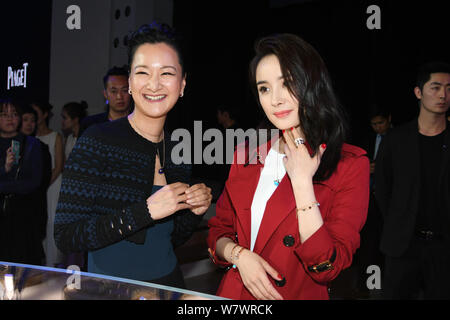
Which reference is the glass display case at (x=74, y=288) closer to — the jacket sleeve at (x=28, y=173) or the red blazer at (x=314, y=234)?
the red blazer at (x=314, y=234)

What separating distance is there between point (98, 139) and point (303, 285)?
2.93 feet

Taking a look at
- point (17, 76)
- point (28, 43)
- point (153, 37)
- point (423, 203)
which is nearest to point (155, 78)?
point (153, 37)

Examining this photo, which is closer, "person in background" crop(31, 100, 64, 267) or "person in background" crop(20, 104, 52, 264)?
"person in background" crop(20, 104, 52, 264)

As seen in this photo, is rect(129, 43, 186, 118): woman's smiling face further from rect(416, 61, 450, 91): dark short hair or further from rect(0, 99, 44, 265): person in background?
rect(0, 99, 44, 265): person in background

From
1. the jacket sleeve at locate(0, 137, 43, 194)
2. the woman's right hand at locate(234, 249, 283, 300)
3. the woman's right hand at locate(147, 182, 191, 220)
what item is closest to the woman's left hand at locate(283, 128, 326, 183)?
the woman's right hand at locate(234, 249, 283, 300)

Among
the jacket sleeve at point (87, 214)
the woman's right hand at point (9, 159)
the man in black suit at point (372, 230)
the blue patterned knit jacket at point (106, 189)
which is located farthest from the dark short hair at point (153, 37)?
the man in black suit at point (372, 230)

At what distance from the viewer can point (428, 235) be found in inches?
106

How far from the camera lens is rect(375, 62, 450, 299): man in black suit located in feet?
8.71

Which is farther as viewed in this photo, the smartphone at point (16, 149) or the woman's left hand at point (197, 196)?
the smartphone at point (16, 149)

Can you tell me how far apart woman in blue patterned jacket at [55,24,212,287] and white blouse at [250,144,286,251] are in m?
0.20

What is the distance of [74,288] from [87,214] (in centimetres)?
33

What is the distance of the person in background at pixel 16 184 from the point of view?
11.8 feet

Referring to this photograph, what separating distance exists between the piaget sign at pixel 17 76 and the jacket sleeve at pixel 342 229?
24.8ft

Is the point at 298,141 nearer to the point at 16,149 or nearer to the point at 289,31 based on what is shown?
the point at 16,149
